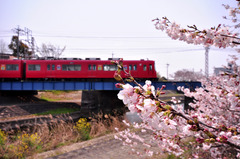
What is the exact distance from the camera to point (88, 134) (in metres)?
11.4

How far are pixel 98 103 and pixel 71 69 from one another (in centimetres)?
487

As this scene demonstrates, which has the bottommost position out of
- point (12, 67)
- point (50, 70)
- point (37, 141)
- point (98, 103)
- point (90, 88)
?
point (37, 141)

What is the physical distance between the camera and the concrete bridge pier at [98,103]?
19578 mm

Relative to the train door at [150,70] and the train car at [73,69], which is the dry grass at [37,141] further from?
the train door at [150,70]

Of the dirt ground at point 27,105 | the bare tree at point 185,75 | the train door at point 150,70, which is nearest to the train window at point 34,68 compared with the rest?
the dirt ground at point 27,105

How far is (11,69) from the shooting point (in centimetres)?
1927

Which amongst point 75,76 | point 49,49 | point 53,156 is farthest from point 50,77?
point 49,49

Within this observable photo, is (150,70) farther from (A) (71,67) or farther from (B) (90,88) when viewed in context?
(A) (71,67)

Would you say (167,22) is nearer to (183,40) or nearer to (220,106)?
(183,40)

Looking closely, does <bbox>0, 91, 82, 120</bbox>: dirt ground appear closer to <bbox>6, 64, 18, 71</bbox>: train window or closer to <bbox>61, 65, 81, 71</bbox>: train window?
<bbox>6, 64, 18, 71</bbox>: train window

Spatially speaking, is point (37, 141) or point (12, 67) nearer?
point (37, 141)

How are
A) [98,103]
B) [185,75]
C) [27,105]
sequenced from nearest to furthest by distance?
[98,103] → [27,105] → [185,75]

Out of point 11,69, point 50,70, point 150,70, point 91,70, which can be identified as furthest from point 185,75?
point 11,69

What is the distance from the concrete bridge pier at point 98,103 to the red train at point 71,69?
212cm
